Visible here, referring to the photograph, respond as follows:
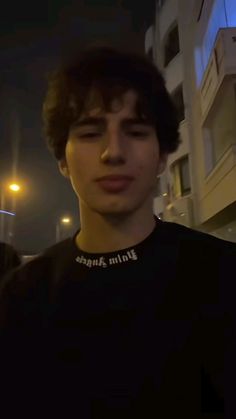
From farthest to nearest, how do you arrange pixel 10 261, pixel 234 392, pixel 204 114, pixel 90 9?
1. pixel 90 9
2. pixel 204 114
3. pixel 10 261
4. pixel 234 392

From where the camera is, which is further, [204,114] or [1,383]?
[204,114]

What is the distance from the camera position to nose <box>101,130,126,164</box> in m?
0.33

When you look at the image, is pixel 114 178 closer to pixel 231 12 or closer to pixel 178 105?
pixel 178 105

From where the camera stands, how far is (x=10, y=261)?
500 mm

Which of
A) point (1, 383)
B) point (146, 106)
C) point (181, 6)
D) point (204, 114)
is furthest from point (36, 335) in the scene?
point (181, 6)

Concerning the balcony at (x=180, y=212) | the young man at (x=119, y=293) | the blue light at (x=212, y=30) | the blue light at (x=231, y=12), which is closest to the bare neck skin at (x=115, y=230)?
the young man at (x=119, y=293)

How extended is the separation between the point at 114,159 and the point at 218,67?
749 millimetres

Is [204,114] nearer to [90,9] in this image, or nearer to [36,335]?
[90,9]

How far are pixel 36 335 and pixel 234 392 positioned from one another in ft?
0.64

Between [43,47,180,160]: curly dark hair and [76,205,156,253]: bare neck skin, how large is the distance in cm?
10

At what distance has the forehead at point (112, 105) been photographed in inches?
13.7

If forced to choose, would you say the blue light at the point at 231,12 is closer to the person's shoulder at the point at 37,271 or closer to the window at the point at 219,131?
the window at the point at 219,131

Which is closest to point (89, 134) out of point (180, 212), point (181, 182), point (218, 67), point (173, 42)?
point (180, 212)

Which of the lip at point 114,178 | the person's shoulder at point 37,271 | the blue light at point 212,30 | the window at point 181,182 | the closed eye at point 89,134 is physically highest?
the blue light at point 212,30
